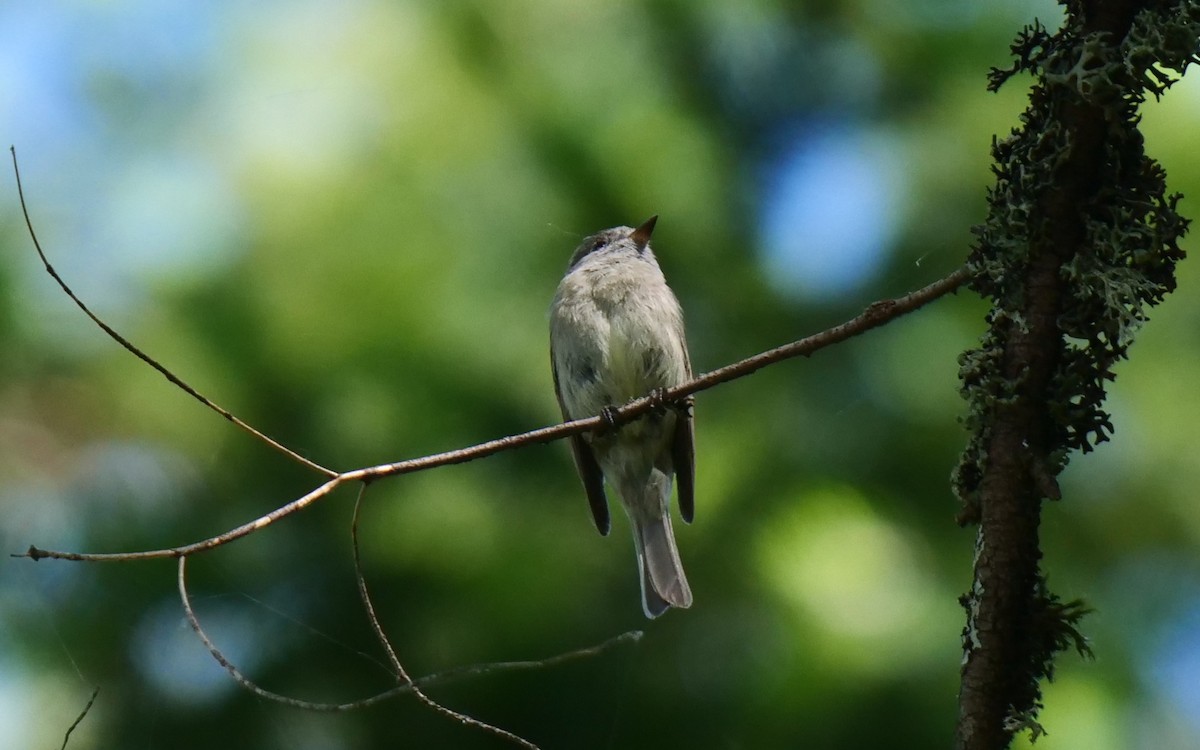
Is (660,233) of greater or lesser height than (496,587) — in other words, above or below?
above

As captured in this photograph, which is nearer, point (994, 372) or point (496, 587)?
point (994, 372)

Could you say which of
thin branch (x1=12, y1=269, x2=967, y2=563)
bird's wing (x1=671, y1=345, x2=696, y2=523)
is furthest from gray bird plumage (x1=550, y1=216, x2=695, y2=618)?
thin branch (x1=12, y1=269, x2=967, y2=563)

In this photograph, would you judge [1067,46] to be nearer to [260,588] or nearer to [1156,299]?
[1156,299]

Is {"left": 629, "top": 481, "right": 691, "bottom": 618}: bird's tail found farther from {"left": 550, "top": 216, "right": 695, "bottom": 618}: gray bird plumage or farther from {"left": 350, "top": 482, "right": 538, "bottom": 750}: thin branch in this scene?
{"left": 350, "top": 482, "right": 538, "bottom": 750}: thin branch

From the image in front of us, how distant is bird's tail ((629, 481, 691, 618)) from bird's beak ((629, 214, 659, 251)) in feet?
3.34

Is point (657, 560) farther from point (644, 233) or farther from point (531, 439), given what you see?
point (531, 439)

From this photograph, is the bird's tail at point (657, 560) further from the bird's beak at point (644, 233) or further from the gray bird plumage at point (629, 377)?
the bird's beak at point (644, 233)

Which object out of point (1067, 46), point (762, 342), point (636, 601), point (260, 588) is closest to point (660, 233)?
point (762, 342)

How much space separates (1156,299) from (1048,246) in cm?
24

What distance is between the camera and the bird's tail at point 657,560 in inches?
156

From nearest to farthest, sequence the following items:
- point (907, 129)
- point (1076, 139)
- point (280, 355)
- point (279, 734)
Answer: point (1076, 139) → point (279, 734) → point (280, 355) → point (907, 129)

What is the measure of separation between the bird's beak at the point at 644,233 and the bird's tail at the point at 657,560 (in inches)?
40.1

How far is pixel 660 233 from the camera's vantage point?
5027 millimetres

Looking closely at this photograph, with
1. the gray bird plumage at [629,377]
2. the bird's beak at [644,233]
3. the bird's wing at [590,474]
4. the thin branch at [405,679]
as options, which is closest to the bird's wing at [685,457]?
the gray bird plumage at [629,377]
